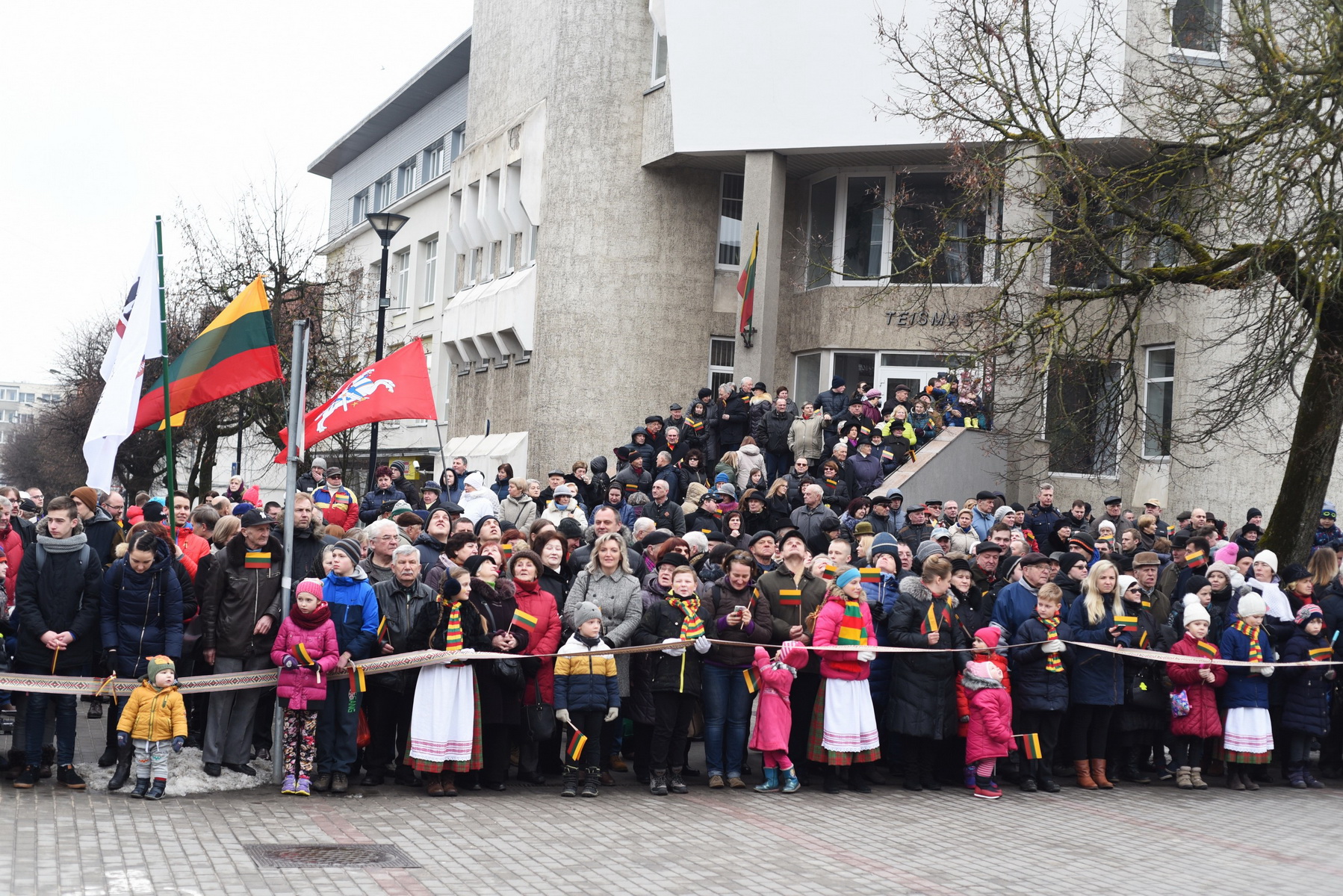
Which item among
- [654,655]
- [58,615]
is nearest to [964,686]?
[654,655]

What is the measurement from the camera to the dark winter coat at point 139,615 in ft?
33.3

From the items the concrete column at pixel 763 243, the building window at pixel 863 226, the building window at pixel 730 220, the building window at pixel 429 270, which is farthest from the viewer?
the building window at pixel 429 270

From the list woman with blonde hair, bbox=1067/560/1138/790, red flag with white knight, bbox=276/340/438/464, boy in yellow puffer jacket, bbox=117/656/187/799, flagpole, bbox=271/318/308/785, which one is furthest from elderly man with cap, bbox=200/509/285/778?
woman with blonde hair, bbox=1067/560/1138/790

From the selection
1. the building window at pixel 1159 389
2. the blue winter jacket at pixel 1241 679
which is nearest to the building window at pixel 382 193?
the building window at pixel 1159 389

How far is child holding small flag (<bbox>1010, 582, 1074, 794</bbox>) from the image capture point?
11781 millimetres

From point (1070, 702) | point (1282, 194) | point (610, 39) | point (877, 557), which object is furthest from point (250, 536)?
point (610, 39)

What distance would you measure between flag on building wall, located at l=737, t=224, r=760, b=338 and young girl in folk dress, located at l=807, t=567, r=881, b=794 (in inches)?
669

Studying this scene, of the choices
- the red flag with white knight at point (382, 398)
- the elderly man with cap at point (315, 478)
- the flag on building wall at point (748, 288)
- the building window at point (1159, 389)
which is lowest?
the elderly man with cap at point (315, 478)

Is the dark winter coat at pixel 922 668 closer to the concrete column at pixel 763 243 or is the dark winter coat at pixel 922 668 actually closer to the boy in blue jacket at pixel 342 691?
the boy in blue jacket at pixel 342 691

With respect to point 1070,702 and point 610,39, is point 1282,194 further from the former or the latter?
point 610,39

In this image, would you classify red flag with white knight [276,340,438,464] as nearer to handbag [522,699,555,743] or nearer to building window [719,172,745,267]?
handbag [522,699,555,743]

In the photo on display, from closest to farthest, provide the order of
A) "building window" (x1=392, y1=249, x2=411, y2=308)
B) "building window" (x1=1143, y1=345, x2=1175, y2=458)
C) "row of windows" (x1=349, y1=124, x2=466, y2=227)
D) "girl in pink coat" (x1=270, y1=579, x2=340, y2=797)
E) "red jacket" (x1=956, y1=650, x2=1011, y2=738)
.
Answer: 1. "girl in pink coat" (x1=270, y1=579, x2=340, y2=797)
2. "red jacket" (x1=956, y1=650, x2=1011, y2=738)
3. "building window" (x1=1143, y1=345, x2=1175, y2=458)
4. "row of windows" (x1=349, y1=124, x2=466, y2=227)
5. "building window" (x1=392, y1=249, x2=411, y2=308)

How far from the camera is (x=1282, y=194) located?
51.1 feet

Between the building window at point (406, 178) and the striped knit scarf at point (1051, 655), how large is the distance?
40.0 metres
